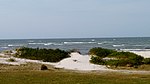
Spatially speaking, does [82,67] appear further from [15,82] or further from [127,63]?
[15,82]

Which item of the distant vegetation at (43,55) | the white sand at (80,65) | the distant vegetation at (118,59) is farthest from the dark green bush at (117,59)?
the distant vegetation at (43,55)

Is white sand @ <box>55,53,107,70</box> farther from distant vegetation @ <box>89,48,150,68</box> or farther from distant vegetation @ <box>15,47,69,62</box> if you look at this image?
distant vegetation @ <box>15,47,69,62</box>

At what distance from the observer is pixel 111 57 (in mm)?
49156

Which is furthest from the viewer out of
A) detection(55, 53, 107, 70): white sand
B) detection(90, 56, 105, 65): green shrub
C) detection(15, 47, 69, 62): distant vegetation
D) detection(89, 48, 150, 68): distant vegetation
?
detection(15, 47, 69, 62): distant vegetation

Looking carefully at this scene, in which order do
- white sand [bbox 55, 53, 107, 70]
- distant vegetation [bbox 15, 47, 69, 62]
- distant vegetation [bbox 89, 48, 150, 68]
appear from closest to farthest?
white sand [bbox 55, 53, 107, 70], distant vegetation [bbox 89, 48, 150, 68], distant vegetation [bbox 15, 47, 69, 62]

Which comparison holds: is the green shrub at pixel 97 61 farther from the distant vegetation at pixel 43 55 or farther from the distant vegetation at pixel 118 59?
the distant vegetation at pixel 43 55

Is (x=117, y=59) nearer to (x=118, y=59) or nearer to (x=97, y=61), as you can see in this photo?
(x=118, y=59)

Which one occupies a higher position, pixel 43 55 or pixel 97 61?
pixel 43 55

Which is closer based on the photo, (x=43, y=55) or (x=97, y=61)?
(x=97, y=61)

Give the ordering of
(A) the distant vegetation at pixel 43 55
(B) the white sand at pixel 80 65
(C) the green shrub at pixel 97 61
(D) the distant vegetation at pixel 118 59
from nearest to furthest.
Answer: (B) the white sand at pixel 80 65 → (D) the distant vegetation at pixel 118 59 → (C) the green shrub at pixel 97 61 → (A) the distant vegetation at pixel 43 55

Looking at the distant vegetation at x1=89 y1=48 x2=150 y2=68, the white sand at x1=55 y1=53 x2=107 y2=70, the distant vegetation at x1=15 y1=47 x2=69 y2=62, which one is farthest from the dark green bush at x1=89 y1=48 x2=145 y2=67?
the distant vegetation at x1=15 y1=47 x2=69 y2=62

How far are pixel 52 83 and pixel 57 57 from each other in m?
28.6

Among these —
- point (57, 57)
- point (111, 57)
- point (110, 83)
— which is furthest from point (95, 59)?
point (110, 83)

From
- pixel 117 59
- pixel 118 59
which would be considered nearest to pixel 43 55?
pixel 117 59
